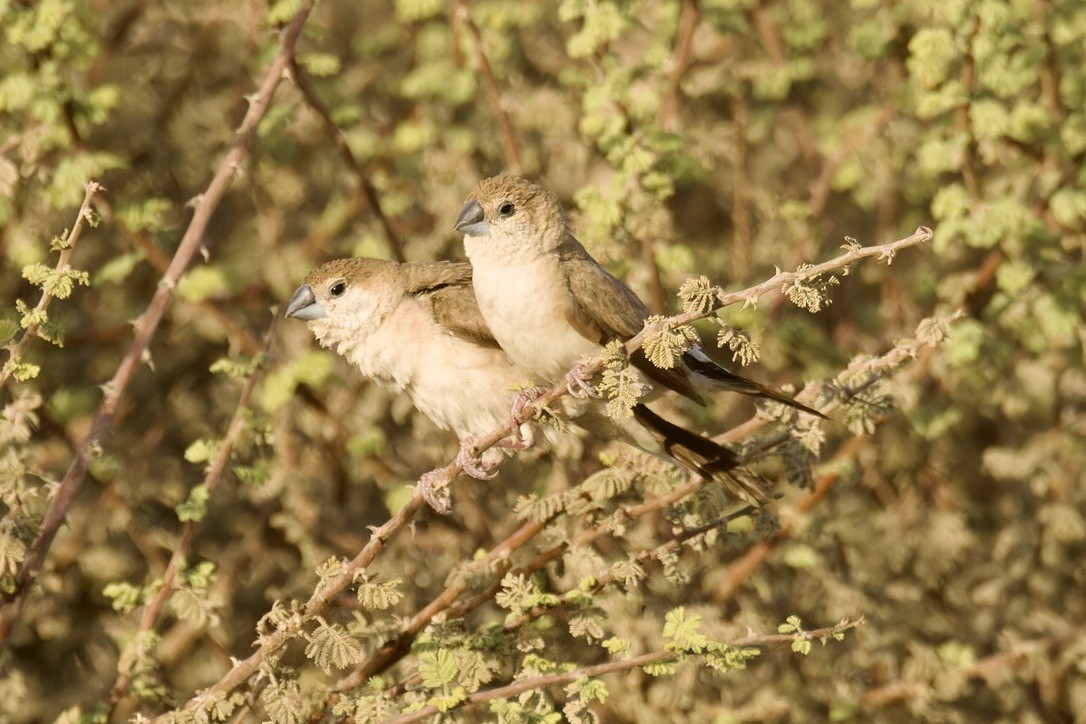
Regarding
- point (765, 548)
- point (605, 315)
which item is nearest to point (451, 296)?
point (605, 315)

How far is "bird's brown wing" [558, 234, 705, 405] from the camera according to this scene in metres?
4.27

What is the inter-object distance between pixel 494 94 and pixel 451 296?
0.88 metres

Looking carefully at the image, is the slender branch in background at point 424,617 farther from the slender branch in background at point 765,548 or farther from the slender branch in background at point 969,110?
the slender branch in background at point 969,110

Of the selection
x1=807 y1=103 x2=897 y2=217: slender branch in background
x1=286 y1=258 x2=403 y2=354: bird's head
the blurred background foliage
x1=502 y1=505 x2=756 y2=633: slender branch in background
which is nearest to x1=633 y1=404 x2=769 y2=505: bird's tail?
x1=502 y1=505 x2=756 y2=633: slender branch in background

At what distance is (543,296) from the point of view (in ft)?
13.9

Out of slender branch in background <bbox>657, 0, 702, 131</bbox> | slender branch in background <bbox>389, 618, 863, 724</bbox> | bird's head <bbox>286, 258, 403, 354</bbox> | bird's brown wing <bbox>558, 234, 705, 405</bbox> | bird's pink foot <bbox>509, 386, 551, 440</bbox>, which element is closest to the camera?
slender branch in background <bbox>389, 618, 863, 724</bbox>

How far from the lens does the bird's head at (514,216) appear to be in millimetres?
4332

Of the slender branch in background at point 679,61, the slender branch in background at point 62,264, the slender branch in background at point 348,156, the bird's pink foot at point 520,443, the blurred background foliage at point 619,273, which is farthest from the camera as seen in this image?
the slender branch in background at point 679,61

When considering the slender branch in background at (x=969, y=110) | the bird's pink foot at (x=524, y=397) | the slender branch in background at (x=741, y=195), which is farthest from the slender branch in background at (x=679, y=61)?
the bird's pink foot at (x=524, y=397)

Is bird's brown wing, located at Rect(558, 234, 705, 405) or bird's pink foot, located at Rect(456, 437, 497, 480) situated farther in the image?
bird's brown wing, located at Rect(558, 234, 705, 405)

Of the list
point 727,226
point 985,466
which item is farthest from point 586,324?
point 727,226

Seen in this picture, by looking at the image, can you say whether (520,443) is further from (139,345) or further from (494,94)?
(494,94)

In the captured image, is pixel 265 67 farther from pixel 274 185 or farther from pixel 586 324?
pixel 586 324

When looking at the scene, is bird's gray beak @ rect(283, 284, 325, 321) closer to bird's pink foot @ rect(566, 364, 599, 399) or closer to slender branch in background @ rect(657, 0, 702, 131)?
bird's pink foot @ rect(566, 364, 599, 399)
